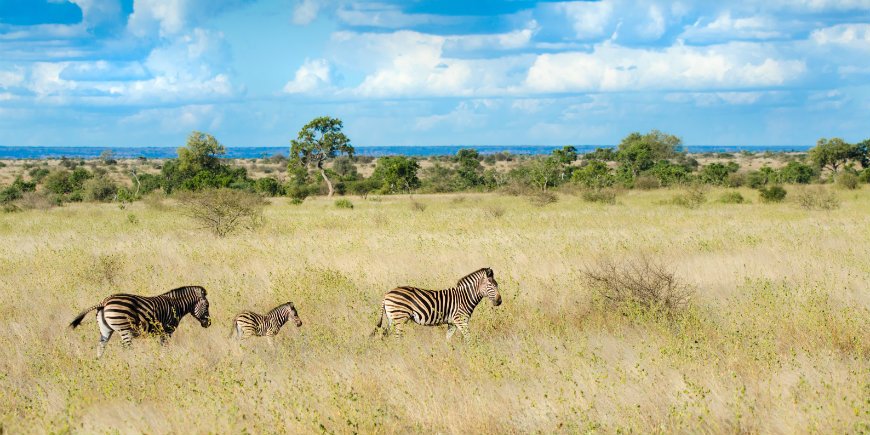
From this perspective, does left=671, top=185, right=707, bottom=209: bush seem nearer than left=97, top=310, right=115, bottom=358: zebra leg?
No

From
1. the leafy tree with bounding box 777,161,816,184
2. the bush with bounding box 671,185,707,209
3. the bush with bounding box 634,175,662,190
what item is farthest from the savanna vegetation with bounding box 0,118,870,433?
the leafy tree with bounding box 777,161,816,184

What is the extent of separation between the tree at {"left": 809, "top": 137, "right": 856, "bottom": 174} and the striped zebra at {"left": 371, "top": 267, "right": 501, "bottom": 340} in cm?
7116

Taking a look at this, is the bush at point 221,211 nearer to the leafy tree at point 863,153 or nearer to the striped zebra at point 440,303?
the striped zebra at point 440,303

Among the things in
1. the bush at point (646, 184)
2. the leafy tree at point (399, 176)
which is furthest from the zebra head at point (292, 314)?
the bush at point (646, 184)

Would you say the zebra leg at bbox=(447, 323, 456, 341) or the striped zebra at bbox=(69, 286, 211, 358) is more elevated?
Result: the striped zebra at bbox=(69, 286, 211, 358)

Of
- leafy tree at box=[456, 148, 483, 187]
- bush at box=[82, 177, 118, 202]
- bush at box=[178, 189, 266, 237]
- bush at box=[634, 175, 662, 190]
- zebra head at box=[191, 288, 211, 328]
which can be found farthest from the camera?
leafy tree at box=[456, 148, 483, 187]

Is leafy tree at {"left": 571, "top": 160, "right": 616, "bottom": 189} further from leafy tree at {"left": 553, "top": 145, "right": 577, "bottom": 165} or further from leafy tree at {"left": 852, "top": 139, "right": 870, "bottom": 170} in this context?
leafy tree at {"left": 852, "top": 139, "right": 870, "bottom": 170}

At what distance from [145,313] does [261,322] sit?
1419 mm

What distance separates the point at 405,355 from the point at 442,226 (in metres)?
16.2

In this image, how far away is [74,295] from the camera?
12172 millimetres

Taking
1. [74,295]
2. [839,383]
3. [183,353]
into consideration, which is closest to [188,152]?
[74,295]

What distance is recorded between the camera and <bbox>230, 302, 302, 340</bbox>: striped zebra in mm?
9078

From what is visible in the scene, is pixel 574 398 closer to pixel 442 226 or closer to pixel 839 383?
pixel 839 383

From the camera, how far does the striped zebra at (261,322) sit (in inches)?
357
